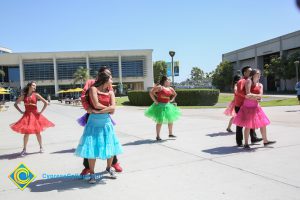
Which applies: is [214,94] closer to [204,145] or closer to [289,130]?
[289,130]

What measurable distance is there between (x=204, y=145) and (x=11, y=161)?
164 inches

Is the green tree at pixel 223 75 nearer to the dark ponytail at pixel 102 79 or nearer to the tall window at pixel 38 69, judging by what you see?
the tall window at pixel 38 69

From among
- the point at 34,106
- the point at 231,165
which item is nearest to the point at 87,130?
the point at 231,165

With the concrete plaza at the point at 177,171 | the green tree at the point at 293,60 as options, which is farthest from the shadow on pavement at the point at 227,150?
the green tree at the point at 293,60

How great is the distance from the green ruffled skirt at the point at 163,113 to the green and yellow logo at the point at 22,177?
3.72m

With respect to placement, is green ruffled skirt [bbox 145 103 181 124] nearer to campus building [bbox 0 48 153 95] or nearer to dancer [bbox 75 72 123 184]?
dancer [bbox 75 72 123 184]

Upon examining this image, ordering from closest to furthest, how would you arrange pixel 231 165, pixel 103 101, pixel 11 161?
1. pixel 103 101
2. pixel 231 165
3. pixel 11 161

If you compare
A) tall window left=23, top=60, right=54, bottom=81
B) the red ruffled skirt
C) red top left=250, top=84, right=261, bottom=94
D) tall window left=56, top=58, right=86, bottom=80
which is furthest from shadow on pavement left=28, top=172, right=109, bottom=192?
tall window left=23, top=60, right=54, bottom=81

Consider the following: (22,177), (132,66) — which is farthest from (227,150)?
(132,66)

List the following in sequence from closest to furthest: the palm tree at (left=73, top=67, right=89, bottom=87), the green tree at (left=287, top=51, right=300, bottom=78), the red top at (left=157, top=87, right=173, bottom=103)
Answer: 1. the red top at (left=157, top=87, right=173, bottom=103)
2. the green tree at (left=287, top=51, right=300, bottom=78)
3. the palm tree at (left=73, top=67, right=89, bottom=87)

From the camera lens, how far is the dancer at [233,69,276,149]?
281 inches

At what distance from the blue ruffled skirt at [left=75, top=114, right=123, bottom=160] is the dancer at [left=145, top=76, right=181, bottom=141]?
3721mm

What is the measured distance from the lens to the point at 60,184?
5.14m

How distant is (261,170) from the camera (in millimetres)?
5371
